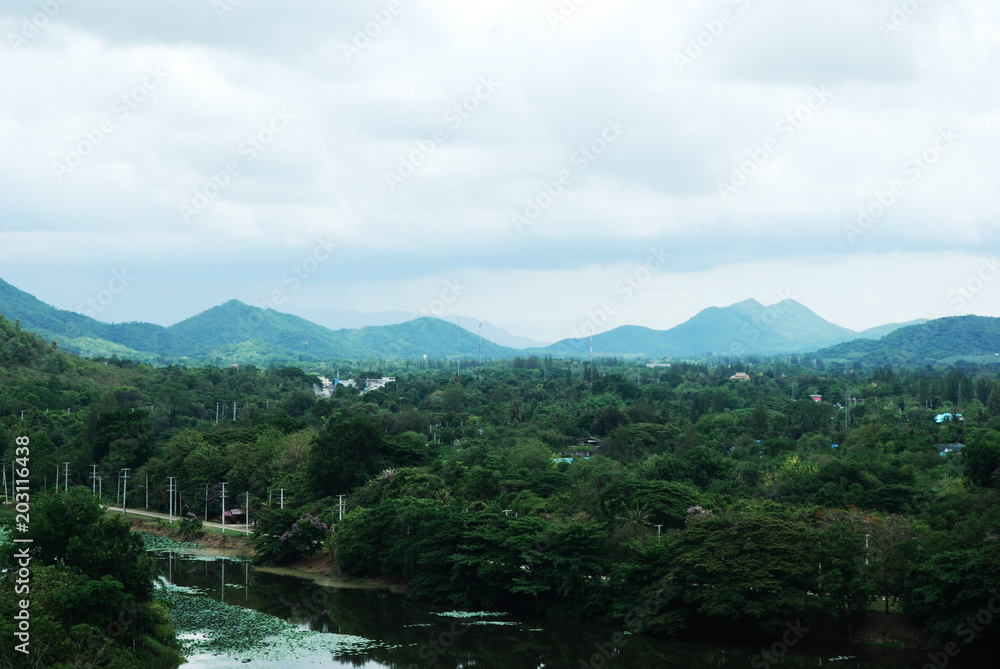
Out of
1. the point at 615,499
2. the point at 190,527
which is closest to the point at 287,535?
the point at 190,527

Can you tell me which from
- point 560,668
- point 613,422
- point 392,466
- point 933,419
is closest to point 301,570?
point 392,466

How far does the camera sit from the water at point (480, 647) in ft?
81.3

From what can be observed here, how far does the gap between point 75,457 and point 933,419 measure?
55975mm

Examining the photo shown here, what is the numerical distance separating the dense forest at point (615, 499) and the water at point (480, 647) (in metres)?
0.88

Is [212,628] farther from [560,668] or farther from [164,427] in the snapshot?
[164,427]

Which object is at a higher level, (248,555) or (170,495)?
(170,495)

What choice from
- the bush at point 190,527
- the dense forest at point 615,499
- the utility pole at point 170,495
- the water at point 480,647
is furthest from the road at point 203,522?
the water at point 480,647

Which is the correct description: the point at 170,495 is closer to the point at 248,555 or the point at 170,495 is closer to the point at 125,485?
the point at 125,485

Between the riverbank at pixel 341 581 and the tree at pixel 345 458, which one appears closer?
the riverbank at pixel 341 581

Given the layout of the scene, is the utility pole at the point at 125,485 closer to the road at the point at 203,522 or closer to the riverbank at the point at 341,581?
the road at the point at 203,522

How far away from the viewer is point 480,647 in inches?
1041

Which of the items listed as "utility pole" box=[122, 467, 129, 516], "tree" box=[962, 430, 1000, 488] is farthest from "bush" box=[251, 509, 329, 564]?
"tree" box=[962, 430, 1000, 488]

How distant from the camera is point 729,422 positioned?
2630 inches

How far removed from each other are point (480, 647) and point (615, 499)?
29.6ft
